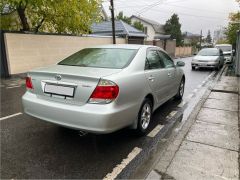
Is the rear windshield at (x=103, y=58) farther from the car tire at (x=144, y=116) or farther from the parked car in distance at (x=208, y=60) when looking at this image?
the parked car in distance at (x=208, y=60)

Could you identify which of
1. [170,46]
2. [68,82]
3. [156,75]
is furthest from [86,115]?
[170,46]

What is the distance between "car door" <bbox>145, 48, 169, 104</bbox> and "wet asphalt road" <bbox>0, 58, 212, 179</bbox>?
2.20 ft

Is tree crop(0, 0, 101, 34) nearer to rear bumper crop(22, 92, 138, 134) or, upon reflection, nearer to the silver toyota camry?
the silver toyota camry

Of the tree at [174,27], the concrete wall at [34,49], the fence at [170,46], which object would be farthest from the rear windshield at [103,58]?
the tree at [174,27]

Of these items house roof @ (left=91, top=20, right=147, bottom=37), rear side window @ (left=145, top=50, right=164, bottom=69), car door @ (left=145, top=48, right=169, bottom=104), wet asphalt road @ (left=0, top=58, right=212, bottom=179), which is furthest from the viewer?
house roof @ (left=91, top=20, right=147, bottom=37)

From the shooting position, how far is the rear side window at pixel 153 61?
4.45m

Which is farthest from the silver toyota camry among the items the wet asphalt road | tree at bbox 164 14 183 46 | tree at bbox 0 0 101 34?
tree at bbox 164 14 183 46

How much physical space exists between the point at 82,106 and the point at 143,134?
1.46 metres

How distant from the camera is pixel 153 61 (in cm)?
472

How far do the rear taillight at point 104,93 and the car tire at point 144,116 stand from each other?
0.90 meters

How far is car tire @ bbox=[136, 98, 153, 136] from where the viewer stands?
159 inches

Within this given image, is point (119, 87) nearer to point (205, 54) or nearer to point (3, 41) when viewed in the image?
point (3, 41)

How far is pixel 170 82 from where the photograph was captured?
545 centimetres

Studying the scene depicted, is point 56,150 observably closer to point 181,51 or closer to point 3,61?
point 3,61
